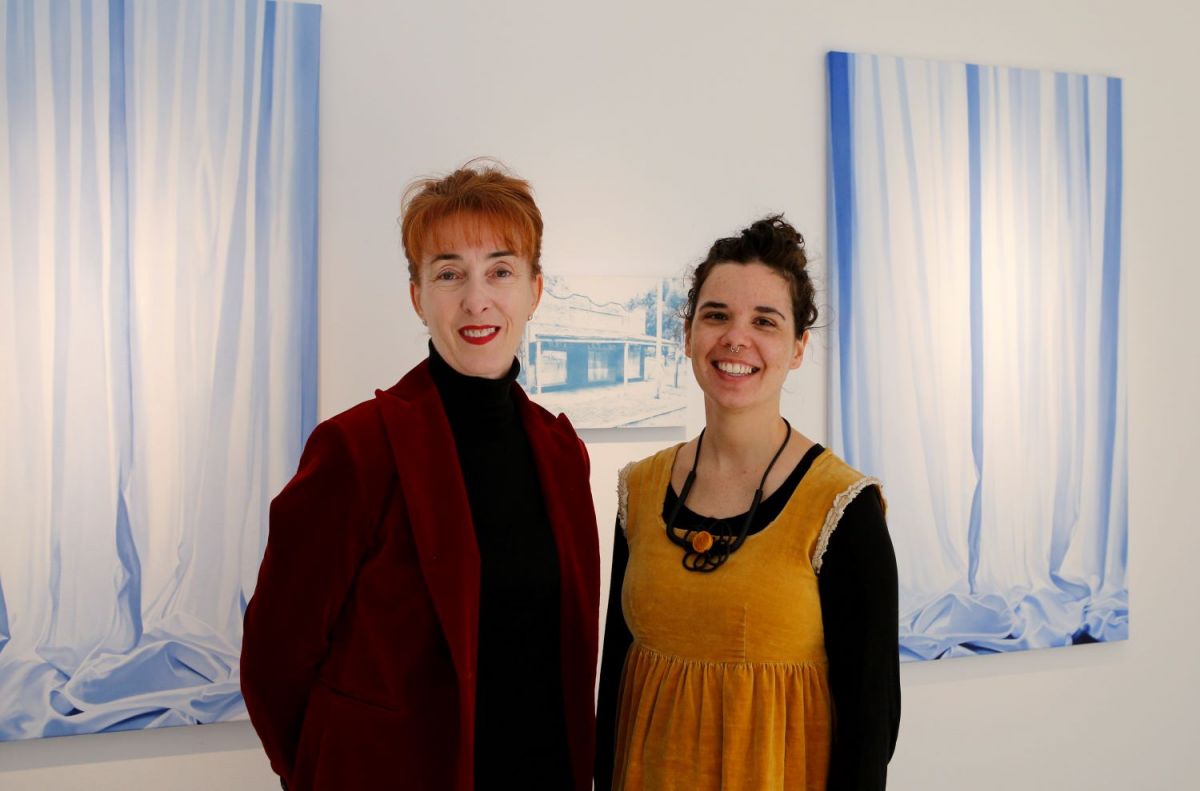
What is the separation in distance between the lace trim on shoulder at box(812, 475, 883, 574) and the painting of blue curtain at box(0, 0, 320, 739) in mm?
1353

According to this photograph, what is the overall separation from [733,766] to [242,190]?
1650 millimetres

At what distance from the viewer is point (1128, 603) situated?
301 centimetres

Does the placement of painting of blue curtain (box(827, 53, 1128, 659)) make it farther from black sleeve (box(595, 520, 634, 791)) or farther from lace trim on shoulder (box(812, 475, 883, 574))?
lace trim on shoulder (box(812, 475, 883, 574))

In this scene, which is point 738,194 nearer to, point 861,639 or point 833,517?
point 833,517

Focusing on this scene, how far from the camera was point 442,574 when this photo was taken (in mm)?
1443

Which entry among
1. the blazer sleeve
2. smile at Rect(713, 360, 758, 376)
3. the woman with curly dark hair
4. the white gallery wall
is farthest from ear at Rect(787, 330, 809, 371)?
the white gallery wall

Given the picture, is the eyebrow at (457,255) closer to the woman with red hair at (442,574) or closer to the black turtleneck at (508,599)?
the woman with red hair at (442,574)

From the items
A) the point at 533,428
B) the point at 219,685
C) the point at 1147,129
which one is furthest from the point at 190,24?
the point at 1147,129

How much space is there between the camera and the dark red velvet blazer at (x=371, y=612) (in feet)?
4.71

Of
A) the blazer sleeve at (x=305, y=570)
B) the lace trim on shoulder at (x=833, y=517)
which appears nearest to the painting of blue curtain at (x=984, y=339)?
the lace trim on shoulder at (x=833, y=517)

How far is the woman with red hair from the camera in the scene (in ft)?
4.73

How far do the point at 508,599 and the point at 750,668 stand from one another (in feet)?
1.23

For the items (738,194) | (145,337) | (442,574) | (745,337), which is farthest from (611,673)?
(738,194)

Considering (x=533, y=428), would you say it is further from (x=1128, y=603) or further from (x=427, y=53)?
(x=1128, y=603)
